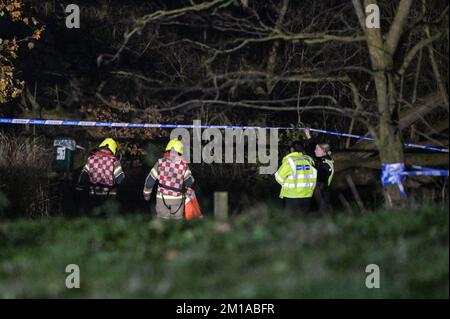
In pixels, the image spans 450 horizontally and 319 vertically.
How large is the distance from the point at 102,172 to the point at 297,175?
3562mm

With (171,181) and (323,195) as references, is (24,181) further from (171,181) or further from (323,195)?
(323,195)

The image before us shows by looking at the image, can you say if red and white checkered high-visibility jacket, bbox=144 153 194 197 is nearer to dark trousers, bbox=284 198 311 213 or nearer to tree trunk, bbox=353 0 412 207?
dark trousers, bbox=284 198 311 213

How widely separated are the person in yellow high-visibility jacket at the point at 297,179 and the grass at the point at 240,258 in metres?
5.04

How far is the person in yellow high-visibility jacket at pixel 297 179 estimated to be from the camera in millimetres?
14398

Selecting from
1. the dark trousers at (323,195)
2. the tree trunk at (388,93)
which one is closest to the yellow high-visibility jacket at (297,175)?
the dark trousers at (323,195)

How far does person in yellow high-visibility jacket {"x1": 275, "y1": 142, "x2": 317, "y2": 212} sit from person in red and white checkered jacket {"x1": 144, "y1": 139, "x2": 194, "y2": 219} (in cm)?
151

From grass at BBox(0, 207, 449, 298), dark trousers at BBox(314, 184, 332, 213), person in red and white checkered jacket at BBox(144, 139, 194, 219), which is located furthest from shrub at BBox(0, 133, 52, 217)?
grass at BBox(0, 207, 449, 298)

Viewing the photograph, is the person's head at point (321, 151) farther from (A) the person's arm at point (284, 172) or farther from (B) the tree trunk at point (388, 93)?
(B) the tree trunk at point (388, 93)

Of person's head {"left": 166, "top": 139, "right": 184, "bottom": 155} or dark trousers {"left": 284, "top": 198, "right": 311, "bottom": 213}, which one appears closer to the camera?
person's head {"left": 166, "top": 139, "right": 184, "bottom": 155}

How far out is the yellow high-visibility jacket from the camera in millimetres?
14391

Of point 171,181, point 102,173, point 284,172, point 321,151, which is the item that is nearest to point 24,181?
point 102,173

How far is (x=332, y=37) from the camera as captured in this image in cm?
1259
